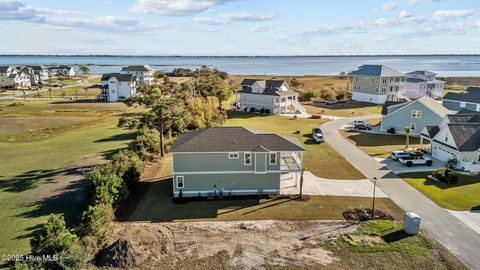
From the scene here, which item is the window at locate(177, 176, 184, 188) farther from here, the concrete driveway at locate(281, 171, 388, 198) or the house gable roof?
the house gable roof

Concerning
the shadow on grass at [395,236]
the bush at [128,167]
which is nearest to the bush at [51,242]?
the bush at [128,167]

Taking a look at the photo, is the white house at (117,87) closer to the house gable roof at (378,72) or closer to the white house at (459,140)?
the house gable roof at (378,72)

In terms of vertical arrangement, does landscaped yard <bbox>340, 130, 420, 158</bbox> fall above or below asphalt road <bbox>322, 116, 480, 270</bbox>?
above

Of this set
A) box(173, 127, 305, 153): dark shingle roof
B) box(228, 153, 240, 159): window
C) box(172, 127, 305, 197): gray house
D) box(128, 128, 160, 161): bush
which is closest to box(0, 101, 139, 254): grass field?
box(128, 128, 160, 161): bush

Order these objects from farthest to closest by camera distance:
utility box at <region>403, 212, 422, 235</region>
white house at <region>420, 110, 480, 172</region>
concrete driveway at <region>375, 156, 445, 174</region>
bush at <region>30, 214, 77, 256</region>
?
1. concrete driveway at <region>375, 156, 445, 174</region>
2. white house at <region>420, 110, 480, 172</region>
3. utility box at <region>403, 212, 422, 235</region>
4. bush at <region>30, 214, 77, 256</region>

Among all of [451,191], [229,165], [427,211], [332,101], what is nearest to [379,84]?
[332,101]

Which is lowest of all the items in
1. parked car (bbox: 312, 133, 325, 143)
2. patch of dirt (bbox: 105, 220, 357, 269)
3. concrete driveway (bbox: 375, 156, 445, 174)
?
patch of dirt (bbox: 105, 220, 357, 269)

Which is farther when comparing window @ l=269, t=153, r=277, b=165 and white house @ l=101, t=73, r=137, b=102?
white house @ l=101, t=73, r=137, b=102
